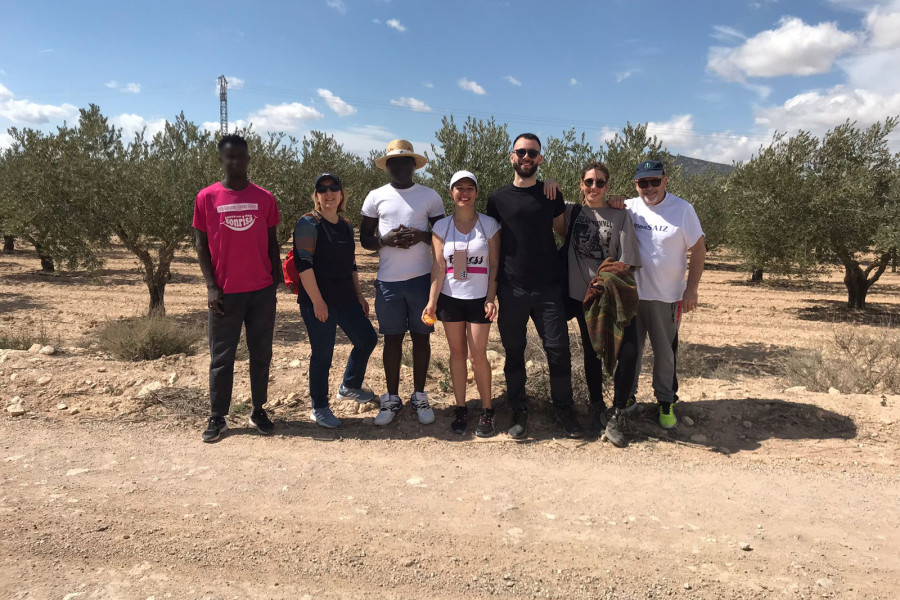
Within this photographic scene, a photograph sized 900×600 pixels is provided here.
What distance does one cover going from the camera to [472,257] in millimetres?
4004

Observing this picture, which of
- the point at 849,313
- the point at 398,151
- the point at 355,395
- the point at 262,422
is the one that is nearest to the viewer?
the point at 398,151

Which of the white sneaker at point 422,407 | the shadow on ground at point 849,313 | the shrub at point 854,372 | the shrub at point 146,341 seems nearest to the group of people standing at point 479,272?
the white sneaker at point 422,407

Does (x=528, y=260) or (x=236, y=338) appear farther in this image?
(x=236, y=338)

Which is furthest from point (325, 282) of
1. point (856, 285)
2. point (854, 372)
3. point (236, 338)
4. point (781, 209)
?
point (856, 285)

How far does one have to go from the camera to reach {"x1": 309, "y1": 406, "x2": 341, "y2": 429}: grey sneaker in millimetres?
4410

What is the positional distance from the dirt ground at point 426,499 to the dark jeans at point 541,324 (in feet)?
1.73

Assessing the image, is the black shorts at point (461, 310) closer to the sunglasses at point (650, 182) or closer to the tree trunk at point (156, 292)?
the sunglasses at point (650, 182)

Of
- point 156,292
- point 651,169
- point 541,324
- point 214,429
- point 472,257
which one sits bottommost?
point 214,429

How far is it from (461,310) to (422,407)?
96 centimetres

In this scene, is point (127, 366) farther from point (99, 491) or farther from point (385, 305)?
point (385, 305)

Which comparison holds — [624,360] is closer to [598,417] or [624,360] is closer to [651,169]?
[598,417]

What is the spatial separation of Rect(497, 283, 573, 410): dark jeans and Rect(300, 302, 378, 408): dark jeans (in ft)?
3.50

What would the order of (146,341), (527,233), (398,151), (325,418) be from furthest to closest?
(146,341) < (325,418) < (398,151) < (527,233)

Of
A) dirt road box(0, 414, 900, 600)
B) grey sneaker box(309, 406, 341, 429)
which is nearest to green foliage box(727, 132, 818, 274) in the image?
dirt road box(0, 414, 900, 600)
